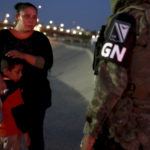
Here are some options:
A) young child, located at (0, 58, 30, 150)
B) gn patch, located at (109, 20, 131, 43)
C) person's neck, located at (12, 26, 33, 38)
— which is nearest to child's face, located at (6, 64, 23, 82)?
young child, located at (0, 58, 30, 150)

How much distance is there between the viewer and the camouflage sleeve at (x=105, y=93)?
6.58ft

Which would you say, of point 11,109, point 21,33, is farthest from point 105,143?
point 21,33

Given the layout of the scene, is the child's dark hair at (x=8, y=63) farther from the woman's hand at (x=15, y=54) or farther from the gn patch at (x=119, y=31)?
the gn patch at (x=119, y=31)

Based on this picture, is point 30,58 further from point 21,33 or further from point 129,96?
point 129,96

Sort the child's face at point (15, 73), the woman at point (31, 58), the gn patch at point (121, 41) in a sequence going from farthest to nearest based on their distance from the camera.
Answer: the woman at point (31, 58), the child's face at point (15, 73), the gn patch at point (121, 41)

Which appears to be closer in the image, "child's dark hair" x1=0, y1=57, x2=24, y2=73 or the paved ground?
"child's dark hair" x1=0, y1=57, x2=24, y2=73

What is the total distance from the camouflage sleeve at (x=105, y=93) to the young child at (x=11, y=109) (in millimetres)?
1343

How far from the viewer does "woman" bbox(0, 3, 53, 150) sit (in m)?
3.45

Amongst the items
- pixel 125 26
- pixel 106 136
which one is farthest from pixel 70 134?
pixel 125 26

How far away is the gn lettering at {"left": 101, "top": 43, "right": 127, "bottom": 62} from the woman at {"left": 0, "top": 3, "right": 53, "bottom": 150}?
4.90 ft

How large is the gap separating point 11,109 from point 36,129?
19.8 inches

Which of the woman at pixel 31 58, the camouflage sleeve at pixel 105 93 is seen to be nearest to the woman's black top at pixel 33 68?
the woman at pixel 31 58

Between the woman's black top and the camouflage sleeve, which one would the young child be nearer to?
the woman's black top

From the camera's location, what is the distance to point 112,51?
204cm
